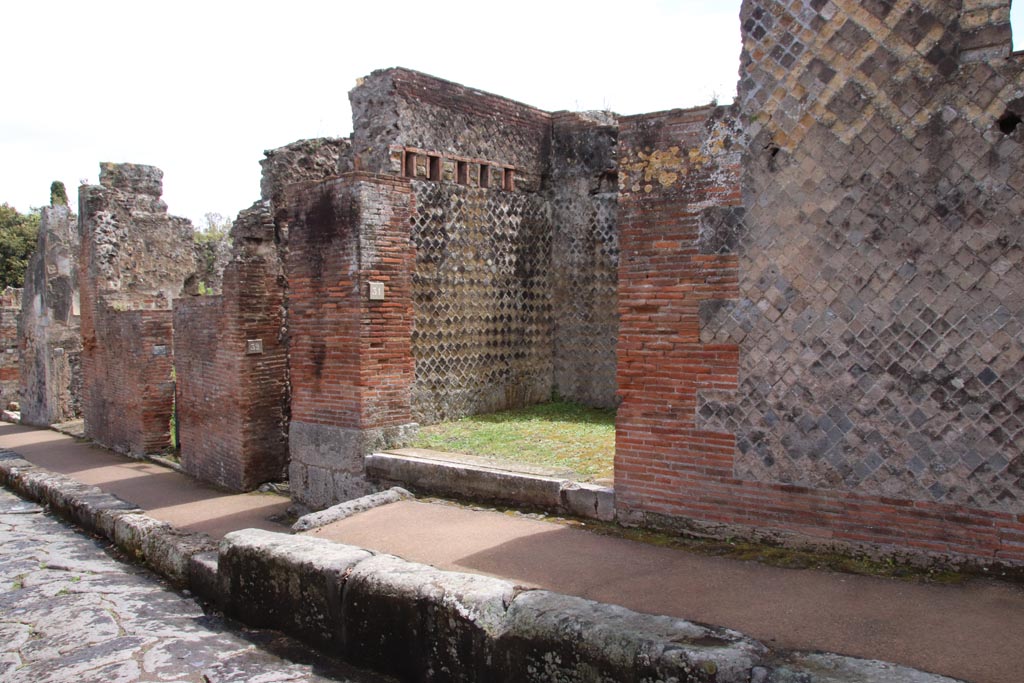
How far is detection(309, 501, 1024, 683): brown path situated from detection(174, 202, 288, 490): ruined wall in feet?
14.4

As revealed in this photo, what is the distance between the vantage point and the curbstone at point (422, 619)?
3.57 m

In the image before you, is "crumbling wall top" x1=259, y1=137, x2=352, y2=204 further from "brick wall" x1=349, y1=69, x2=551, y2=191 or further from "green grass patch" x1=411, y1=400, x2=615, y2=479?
"green grass patch" x1=411, y1=400, x2=615, y2=479

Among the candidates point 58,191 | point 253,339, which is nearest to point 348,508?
point 253,339

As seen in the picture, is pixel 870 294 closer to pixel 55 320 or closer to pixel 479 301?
pixel 479 301

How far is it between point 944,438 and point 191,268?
13.3 meters

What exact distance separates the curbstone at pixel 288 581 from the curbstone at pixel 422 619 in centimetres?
13

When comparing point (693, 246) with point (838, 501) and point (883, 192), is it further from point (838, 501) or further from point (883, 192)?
point (838, 501)

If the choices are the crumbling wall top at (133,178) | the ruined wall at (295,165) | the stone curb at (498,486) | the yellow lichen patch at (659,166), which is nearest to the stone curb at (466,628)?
the stone curb at (498,486)

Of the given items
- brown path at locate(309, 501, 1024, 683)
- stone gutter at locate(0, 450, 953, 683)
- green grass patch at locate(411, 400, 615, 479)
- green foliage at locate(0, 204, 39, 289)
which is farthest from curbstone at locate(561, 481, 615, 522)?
green foliage at locate(0, 204, 39, 289)

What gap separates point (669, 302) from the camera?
476 cm

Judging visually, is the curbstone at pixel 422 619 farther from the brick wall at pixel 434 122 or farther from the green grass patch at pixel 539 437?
the brick wall at pixel 434 122

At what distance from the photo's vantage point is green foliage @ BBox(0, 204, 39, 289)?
2959 cm

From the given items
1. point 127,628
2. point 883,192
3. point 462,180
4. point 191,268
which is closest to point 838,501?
point 883,192

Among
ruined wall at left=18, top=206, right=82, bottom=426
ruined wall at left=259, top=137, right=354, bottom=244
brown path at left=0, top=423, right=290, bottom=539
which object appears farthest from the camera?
ruined wall at left=18, top=206, right=82, bottom=426
